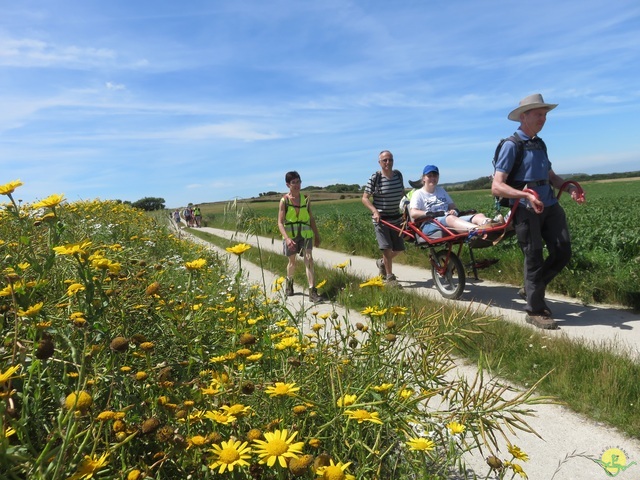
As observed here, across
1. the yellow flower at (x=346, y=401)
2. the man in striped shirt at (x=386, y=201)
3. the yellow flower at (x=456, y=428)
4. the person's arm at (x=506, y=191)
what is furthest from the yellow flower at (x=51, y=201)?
the man in striped shirt at (x=386, y=201)

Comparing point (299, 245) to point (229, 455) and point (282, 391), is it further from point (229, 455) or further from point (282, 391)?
point (229, 455)

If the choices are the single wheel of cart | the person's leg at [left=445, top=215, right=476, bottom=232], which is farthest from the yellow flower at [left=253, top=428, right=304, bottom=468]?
the single wheel of cart

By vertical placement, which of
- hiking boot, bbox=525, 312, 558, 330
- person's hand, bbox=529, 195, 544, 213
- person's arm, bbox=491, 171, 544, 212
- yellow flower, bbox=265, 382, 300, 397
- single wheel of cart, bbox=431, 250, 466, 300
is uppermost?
person's arm, bbox=491, 171, 544, 212

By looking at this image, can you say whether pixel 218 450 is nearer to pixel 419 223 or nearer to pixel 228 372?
pixel 228 372

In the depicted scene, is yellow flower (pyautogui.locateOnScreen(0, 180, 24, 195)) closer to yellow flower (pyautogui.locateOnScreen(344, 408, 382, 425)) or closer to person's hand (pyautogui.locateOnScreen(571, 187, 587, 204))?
yellow flower (pyautogui.locateOnScreen(344, 408, 382, 425))

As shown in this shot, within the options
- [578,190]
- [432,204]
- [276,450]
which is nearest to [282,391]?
[276,450]

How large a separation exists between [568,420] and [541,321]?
1945 mm

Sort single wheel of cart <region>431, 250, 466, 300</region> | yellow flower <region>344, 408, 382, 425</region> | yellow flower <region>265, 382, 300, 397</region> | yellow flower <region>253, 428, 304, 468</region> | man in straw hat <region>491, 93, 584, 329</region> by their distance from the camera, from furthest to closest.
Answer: single wheel of cart <region>431, 250, 466, 300</region>
man in straw hat <region>491, 93, 584, 329</region>
yellow flower <region>265, 382, 300, 397</region>
yellow flower <region>344, 408, 382, 425</region>
yellow flower <region>253, 428, 304, 468</region>

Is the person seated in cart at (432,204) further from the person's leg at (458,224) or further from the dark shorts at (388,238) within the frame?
the dark shorts at (388,238)

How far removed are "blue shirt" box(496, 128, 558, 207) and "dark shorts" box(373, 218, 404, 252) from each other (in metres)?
2.70

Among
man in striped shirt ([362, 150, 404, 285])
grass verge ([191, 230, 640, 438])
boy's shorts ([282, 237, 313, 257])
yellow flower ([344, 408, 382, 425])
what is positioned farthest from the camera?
man in striped shirt ([362, 150, 404, 285])

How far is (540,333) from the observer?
400cm

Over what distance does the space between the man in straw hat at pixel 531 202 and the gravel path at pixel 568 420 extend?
1.51 feet

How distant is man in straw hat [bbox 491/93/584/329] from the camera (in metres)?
4.62
